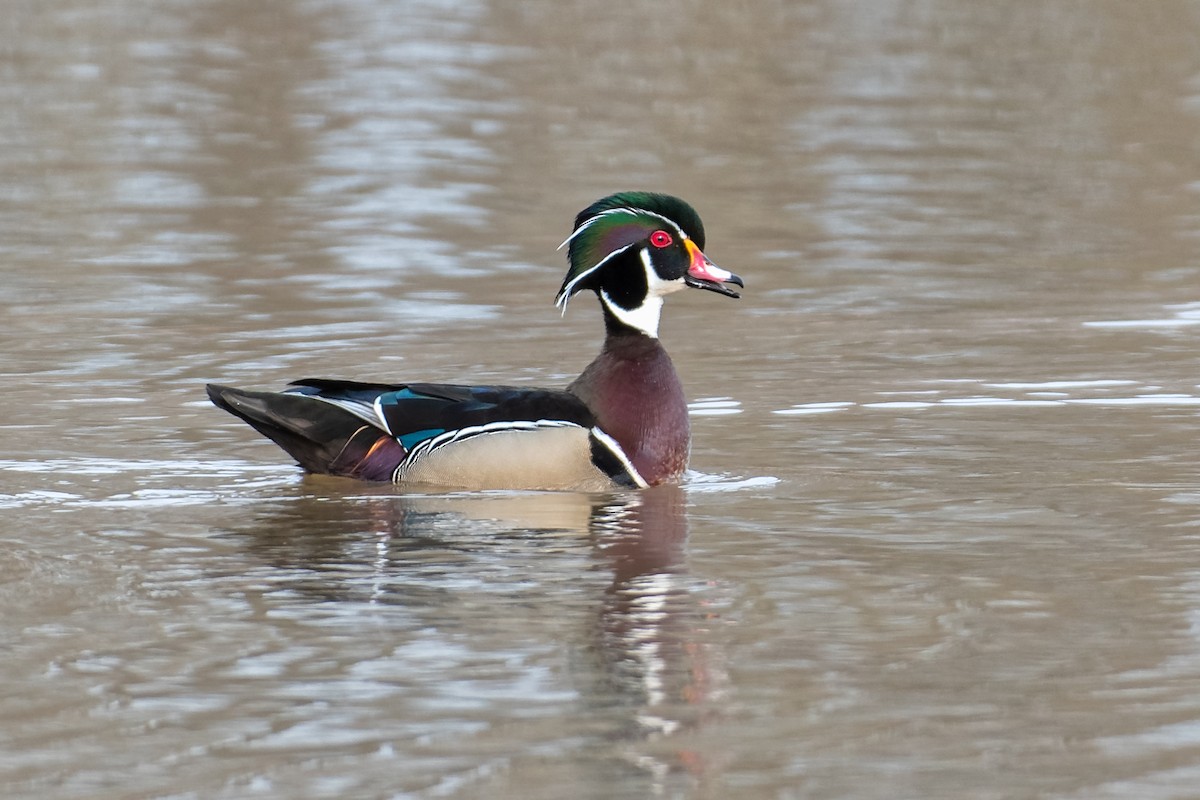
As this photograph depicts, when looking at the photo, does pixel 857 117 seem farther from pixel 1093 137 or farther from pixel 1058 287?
pixel 1058 287

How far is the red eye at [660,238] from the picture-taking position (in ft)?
35.7

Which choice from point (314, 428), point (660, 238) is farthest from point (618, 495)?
point (314, 428)

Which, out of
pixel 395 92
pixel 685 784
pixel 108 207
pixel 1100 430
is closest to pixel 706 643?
pixel 685 784

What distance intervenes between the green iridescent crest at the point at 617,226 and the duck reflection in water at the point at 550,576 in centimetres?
115

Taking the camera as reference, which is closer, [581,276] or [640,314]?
[581,276]

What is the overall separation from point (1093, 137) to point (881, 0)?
13917mm

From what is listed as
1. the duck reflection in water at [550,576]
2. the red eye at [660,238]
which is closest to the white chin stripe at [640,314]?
the red eye at [660,238]

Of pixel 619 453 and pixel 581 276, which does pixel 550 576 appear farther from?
pixel 581 276

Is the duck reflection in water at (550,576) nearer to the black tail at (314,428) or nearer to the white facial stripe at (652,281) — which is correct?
the black tail at (314,428)

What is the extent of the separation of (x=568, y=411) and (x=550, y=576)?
5.77 feet

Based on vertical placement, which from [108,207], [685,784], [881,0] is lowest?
[685,784]

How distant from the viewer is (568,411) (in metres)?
10.5

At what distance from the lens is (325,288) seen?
1639 centimetres

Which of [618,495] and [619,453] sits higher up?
[619,453]
